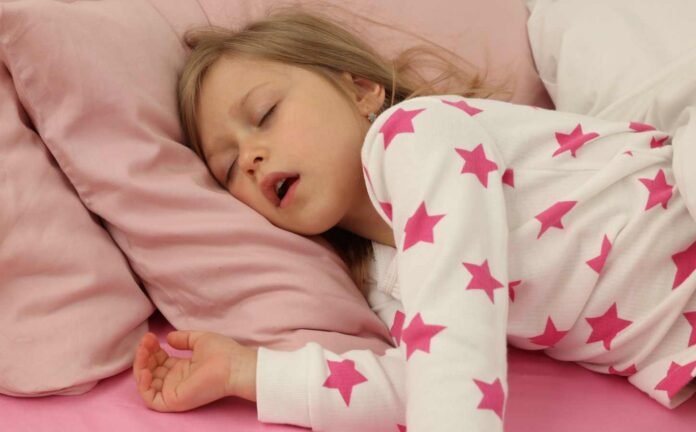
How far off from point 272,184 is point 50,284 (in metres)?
0.31

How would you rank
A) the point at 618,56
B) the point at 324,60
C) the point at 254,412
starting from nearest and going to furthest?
the point at 254,412 < the point at 324,60 < the point at 618,56

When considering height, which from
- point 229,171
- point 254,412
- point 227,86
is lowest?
point 254,412

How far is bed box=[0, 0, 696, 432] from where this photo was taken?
93 cm

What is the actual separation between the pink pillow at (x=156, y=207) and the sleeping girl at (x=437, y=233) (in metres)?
0.06

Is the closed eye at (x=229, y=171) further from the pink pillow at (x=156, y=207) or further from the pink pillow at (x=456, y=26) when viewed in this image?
the pink pillow at (x=456, y=26)

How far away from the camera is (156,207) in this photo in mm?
1034

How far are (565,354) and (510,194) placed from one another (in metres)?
0.23

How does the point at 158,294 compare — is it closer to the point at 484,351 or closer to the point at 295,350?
the point at 295,350

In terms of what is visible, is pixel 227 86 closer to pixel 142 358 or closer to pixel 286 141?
pixel 286 141

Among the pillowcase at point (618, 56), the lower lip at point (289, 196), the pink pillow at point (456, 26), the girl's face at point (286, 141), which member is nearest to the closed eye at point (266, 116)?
the girl's face at point (286, 141)

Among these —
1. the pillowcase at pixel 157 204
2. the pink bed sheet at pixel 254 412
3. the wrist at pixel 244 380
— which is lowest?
the pink bed sheet at pixel 254 412

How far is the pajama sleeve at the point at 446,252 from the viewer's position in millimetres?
787

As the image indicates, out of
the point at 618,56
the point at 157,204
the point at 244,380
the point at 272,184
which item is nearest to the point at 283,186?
the point at 272,184

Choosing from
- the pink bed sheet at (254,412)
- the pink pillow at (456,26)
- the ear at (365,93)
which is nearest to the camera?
the pink bed sheet at (254,412)
